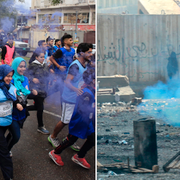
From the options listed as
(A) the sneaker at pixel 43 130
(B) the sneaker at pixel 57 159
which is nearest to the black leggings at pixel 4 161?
(B) the sneaker at pixel 57 159

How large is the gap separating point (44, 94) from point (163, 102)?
6.77 feet

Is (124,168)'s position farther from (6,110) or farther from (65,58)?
(65,58)

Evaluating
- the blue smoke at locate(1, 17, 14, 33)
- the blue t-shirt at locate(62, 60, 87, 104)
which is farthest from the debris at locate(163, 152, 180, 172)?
the blue smoke at locate(1, 17, 14, 33)

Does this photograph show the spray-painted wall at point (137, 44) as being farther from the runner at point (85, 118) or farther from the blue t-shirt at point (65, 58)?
the runner at point (85, 118)

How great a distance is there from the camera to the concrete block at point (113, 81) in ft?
12.7

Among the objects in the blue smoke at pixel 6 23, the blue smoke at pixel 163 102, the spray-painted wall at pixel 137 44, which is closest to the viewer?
the blue smoke at pixel 6 23

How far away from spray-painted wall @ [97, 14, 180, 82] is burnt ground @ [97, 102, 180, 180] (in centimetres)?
72

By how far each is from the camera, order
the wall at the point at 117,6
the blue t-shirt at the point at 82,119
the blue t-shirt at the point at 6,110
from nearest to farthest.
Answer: the blue t-shirt at the point at 6,110 < the blue t-shirt at the point at 82,119 < the wall at the point at 117,6

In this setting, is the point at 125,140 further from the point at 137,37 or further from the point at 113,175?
the point at 137,37

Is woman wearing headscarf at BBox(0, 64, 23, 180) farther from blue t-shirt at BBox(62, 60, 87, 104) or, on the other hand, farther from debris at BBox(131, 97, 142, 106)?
debris at BBox(131, 97, 142, 106)

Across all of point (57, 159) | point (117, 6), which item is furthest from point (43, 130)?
point (117, 6)

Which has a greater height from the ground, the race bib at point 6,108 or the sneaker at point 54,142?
the race bib at point 6,108

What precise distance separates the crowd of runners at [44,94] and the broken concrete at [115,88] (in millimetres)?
771

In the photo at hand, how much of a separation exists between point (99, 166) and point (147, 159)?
604 millimetres
